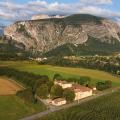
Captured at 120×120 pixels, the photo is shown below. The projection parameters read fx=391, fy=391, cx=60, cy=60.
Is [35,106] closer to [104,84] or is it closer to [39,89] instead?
[39,89]

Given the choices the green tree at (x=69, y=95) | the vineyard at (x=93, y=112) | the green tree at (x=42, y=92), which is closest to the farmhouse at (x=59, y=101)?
the green tree at (x=69, y=95)

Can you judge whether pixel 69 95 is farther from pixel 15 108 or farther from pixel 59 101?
pixel 15 108

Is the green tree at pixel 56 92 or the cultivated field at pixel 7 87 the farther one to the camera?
the cultivated field at pixel 7 87

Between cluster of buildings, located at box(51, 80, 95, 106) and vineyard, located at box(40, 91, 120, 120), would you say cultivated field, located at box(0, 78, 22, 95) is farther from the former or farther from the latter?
vineyard, located at box(40, 91, 120, 120)

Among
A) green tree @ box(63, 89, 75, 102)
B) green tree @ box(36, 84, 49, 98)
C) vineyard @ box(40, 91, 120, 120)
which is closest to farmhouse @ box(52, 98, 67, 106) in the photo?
green tree @ box(63, 89, 75, 102)

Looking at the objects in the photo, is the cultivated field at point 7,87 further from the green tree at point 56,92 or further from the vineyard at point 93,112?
the vineyard at point 93,112

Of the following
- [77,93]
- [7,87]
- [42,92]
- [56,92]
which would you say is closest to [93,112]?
[42,92]
